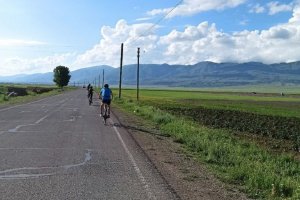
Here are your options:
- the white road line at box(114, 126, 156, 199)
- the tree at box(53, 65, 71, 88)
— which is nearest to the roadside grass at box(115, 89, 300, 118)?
the white road line at box(114, 126, 156, 199)

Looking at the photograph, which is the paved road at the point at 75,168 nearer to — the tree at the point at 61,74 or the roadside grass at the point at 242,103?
the roadside grass at the point at 242,103

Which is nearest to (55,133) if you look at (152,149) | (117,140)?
(117,140)

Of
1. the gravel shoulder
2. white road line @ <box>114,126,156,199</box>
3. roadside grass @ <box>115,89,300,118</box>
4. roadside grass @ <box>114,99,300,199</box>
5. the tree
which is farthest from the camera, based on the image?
the tree

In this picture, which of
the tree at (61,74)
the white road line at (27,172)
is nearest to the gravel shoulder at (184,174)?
the white road line at (27,172)

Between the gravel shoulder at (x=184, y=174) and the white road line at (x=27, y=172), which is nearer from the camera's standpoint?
the gravel shoulder at (x=184, y=174)

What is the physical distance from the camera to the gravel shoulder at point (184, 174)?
8.05m

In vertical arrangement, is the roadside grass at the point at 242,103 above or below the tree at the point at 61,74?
below

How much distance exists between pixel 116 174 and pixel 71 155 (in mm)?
2699

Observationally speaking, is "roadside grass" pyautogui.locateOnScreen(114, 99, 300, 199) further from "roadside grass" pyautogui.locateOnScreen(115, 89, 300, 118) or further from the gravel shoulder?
"roadside grass" pyautogui.locateOnScreen(115, 89, 300, 118)

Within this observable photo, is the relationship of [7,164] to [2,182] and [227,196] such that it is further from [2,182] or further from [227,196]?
[227,196]

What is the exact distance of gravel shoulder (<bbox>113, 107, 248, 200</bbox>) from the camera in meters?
8.05

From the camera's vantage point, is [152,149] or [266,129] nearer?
[152,149]

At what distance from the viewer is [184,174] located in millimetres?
9922

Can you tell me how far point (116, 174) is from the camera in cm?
955
